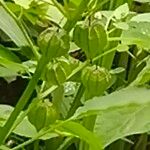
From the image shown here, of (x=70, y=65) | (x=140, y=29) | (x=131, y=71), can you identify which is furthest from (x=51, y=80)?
(x=131, y=71)

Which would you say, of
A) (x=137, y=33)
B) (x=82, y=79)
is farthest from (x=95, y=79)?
(x=137, y=33)

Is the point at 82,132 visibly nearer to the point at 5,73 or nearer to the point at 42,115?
the point at 42,115

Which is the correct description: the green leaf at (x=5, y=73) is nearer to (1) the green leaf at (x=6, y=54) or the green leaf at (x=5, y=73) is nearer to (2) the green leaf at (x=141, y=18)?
(1) the green leaf at (x=6, y=54)

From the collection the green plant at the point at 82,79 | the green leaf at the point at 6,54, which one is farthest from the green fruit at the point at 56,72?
the green leaf at the point at 6,54

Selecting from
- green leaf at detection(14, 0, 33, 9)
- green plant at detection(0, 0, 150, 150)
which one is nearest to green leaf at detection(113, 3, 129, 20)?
green plant at detection(0, 0, 150, 150)

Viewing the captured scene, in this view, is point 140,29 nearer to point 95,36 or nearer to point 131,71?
point 95,36

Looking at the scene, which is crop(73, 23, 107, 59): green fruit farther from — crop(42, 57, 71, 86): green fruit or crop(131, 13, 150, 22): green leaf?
crop(131, 13, 150, 22): green leaf
